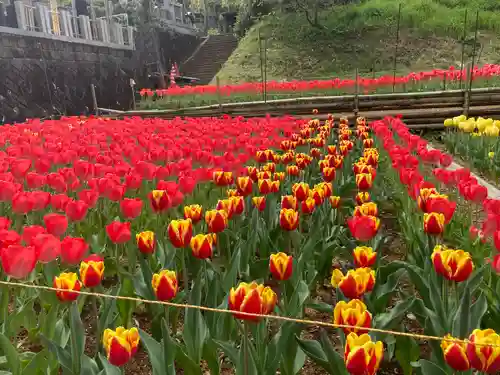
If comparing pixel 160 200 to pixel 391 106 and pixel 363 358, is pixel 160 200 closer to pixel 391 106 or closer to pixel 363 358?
pixel 363 358

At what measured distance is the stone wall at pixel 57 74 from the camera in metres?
14.3

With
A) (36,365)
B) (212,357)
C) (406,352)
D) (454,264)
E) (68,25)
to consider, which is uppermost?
(68,25)

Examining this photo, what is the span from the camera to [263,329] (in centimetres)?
180

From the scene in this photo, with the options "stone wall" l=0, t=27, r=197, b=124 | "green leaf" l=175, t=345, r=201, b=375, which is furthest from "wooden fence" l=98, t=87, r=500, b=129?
"green leaf" l=175, t=345, r=201, b=375

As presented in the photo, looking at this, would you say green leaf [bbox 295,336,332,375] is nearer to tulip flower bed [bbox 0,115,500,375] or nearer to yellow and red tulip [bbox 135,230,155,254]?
tulip flower bed [bbox 0,115,500,375]

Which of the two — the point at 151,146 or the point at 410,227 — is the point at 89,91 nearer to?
the point at 151,146

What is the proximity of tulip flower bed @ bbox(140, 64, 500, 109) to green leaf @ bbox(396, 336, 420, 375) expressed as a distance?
33.9 feet

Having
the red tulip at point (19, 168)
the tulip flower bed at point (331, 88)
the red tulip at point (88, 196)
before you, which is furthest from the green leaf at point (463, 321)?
the tulip flower bed at point (331, 88)

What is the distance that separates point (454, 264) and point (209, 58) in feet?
92.5

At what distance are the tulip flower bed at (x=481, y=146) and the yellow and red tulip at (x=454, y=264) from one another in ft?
12.8

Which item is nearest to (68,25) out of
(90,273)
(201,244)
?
(201,244)

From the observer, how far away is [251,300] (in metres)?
1.30

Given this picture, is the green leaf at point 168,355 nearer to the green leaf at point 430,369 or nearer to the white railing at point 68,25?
the green leaf at point 430,369

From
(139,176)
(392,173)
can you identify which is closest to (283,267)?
(139,176)
